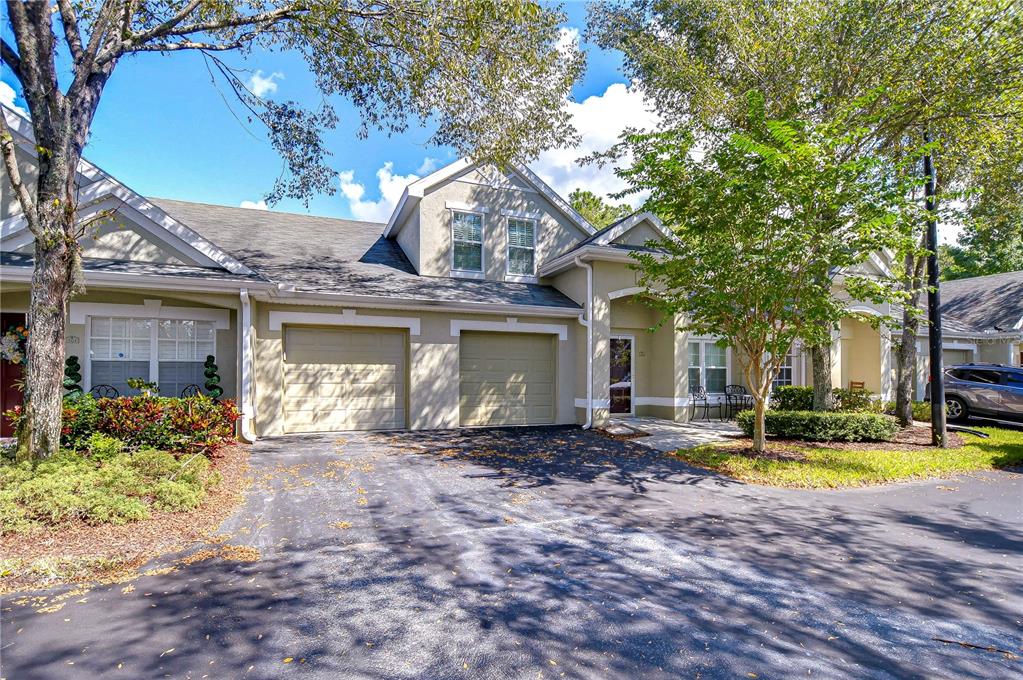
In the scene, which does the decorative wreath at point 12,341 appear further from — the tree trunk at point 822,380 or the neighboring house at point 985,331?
the neighboring house at point 985,331

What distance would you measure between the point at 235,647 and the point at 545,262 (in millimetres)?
11787

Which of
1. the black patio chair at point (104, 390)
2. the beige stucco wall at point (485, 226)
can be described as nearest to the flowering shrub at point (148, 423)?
the black patio chair at point (104, 390)

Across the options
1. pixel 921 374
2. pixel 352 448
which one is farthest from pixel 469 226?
pixel 921 374

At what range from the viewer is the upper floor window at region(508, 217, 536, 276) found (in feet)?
45.4

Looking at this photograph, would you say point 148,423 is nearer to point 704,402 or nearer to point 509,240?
point 509,240

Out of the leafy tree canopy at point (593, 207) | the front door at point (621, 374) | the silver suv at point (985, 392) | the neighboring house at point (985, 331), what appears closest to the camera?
the silver suv at point (985, 392)

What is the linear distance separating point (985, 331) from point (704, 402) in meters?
14.6

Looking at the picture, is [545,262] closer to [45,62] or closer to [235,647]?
[45,62]

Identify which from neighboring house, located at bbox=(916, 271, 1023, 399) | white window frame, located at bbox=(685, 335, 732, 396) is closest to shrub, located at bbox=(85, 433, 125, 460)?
white window frame, located at bbox=(685, 335, 732, 396)

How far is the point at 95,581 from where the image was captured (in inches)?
162

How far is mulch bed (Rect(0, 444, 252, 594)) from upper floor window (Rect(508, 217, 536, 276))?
377 inches

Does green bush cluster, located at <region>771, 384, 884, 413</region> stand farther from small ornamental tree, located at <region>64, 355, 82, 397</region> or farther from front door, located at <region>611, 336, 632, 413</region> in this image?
small ornamental tree, located at <region>64, 355, 82, 397</region>

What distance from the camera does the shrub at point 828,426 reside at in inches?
428

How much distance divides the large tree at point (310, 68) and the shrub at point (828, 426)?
821cm
